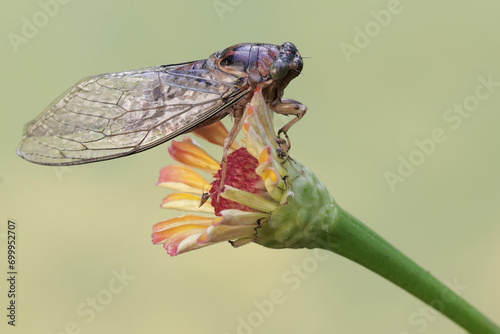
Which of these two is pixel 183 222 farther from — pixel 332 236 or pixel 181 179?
pixel 332 236

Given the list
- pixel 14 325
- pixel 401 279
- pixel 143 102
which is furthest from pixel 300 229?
pixel 14 325

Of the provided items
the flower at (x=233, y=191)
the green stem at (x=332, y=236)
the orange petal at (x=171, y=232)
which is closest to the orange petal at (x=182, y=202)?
the flower at (x=233, y=191)

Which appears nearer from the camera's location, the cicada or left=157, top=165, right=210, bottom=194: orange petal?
the cicada

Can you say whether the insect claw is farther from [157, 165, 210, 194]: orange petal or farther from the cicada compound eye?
the cicada compound eye

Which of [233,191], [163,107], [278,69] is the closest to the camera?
[233,191]

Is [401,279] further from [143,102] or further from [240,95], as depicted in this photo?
[143,102]

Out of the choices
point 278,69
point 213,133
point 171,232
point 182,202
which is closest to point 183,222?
point 171,232

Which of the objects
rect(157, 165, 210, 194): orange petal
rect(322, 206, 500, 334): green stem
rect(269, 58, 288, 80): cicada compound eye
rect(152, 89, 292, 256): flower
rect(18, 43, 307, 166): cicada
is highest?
rect(18, 43, 307, 166): cicada

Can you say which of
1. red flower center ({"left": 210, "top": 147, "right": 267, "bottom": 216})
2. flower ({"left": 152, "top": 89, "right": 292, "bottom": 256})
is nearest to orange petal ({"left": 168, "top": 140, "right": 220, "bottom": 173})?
flower ({"left": 152, "top": 89, "right": 292, "bottom": 256})
